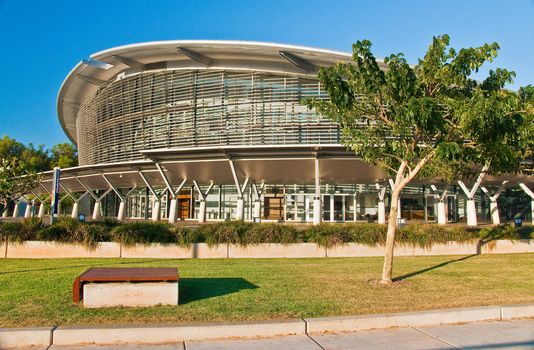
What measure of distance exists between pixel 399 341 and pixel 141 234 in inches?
395

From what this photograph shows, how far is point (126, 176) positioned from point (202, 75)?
39.1ft

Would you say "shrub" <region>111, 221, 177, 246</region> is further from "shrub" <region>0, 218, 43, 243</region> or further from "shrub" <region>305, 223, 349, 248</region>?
"shrub" <region>305, 223, 349, 248</region>

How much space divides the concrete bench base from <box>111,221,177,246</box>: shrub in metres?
6.88

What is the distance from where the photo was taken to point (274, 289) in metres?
8.98

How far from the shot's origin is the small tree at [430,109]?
8930 millimetres

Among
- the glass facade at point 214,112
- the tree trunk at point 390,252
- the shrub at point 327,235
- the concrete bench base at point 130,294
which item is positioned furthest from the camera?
the glass facade at point 214,112

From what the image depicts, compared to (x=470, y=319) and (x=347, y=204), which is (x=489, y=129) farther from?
(x=347, y=204)

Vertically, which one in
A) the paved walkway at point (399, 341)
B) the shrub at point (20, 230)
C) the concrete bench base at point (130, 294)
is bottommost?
the paved walkway at point (399, 341)

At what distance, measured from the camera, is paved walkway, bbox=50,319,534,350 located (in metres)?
5.78

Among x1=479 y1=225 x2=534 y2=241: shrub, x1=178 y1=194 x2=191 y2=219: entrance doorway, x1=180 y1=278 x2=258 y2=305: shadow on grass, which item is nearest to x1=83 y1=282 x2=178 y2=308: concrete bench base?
x1=180 y1=278 x2=258 y2=305: shadow on grass

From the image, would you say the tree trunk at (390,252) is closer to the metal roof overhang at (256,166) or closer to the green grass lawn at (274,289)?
the green grass lawn at (274,289)

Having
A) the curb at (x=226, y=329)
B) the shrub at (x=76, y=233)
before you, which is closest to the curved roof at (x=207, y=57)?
the shrub at (x=76, y=233)

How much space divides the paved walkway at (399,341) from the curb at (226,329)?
0.14 m

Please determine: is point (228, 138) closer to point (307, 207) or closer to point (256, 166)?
point (256, 166)
